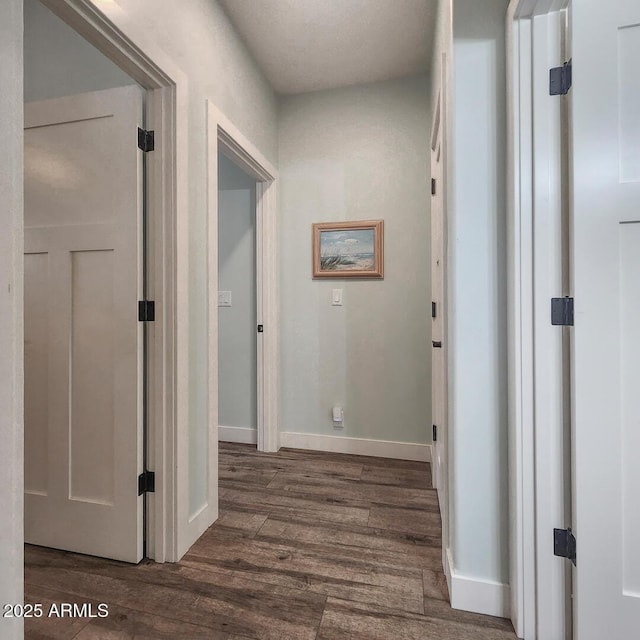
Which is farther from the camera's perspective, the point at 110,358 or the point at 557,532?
the point at 110,358

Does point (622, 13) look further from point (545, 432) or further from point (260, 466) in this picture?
point (260, 466)

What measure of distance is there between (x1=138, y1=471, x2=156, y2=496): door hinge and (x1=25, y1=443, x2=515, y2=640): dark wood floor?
295 mm

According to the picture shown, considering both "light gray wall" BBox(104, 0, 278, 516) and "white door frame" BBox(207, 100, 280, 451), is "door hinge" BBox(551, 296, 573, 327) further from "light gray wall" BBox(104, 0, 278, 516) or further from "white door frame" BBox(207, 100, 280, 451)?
"white door frame" BBox(207, 100, 280, 451)

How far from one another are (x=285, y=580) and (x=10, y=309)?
1.29 meters

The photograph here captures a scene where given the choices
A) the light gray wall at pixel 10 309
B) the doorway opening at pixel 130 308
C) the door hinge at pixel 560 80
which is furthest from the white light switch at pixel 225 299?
the door hinge at pixel 560 80

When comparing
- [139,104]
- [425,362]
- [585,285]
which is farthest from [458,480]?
[139,104]

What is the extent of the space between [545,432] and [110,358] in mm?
1658

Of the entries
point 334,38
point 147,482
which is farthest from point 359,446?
point 334,38

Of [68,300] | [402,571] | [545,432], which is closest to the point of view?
[545,432]

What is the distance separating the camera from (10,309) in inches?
31.7

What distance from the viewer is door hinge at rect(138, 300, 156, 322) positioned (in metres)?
1.45

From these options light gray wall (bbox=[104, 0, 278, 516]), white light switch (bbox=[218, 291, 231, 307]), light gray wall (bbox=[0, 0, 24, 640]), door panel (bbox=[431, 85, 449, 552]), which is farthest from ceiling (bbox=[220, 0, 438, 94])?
white light switch (bbox=[218, 291, 231, 307])

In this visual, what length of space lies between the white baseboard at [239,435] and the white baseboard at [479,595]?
188 cm

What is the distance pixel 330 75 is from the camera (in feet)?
7.98
